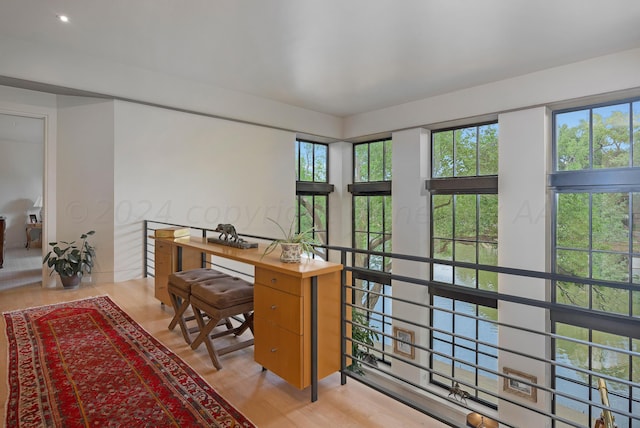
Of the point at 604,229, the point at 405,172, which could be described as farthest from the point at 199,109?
the point at 604,229

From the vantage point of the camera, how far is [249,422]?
1825mm

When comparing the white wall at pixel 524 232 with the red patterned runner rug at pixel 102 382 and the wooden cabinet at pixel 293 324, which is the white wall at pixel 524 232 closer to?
the wooden cabinet at pixel 293 324

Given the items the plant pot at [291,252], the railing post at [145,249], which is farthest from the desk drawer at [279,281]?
the railing post at [145,249]

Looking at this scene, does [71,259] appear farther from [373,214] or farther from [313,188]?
[373,214]

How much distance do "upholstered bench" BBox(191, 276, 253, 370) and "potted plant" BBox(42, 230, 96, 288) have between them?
285cm

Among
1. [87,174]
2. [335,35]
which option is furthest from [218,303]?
[87,174]

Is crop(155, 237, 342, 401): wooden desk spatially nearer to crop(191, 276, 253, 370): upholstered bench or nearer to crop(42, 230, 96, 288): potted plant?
crop(191, 276, 253, 370): upholstered bench

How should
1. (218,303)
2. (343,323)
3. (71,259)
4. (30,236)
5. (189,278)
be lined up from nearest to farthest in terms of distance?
→ (343,323), (218,303), (189,278), (71,259), (30,236)

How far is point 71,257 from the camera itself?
4.48 meters

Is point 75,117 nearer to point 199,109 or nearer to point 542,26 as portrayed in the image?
point 199,109

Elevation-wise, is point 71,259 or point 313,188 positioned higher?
point 313,188

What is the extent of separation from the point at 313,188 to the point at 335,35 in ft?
13.1

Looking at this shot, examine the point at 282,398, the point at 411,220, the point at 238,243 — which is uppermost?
the point at 411,220

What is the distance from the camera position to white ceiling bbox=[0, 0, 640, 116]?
3273 millimetres
